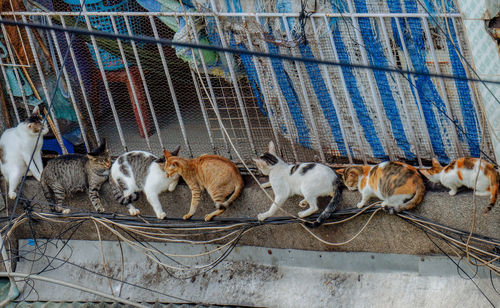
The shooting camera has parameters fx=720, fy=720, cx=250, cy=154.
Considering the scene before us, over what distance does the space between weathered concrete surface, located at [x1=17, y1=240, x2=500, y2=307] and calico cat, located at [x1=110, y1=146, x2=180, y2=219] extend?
75 cm

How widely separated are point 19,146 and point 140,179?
139 cm

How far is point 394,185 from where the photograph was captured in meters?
5.98

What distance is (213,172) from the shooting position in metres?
6.63

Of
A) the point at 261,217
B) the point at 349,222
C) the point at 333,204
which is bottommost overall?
the point at 349,222

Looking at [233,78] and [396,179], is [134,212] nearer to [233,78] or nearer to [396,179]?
[233,78]

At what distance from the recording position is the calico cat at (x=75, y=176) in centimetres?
725

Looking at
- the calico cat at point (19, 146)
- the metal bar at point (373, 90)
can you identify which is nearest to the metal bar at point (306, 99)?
the metal bar at point (373, 90)

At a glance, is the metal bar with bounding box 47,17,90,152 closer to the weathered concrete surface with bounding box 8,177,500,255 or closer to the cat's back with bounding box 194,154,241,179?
the weathered concrete surface with bounding box 8,177,500,255

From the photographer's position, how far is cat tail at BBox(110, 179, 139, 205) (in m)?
7.12

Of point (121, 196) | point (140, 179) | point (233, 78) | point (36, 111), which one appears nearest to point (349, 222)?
point (233, 78)

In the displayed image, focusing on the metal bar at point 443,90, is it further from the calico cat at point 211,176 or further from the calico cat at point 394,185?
the calico cat at point 211,176

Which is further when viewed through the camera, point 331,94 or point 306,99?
point 306,99

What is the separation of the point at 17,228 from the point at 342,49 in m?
4.19

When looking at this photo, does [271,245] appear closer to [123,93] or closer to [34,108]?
[123,93]
